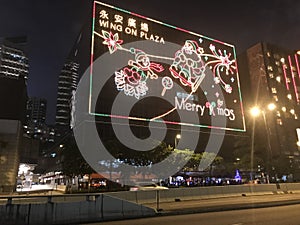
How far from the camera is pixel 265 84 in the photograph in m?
76.5

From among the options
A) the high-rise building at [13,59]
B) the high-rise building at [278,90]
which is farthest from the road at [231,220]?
the high-rise building at [13,59]

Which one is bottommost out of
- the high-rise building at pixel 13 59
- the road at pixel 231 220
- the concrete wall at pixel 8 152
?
the road at pixel 231 220

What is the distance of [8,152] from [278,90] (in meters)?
68.0

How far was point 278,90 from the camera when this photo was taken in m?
77.6

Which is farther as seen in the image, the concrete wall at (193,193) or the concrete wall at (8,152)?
the concrete wall at (8,152)

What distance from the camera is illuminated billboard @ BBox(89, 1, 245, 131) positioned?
4194 centimetres

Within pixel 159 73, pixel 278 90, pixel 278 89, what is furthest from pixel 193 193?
pixel 278 89

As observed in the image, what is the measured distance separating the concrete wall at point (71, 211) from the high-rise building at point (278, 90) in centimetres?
6463

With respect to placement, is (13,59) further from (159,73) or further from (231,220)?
(231,220)

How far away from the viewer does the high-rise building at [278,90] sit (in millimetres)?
72375

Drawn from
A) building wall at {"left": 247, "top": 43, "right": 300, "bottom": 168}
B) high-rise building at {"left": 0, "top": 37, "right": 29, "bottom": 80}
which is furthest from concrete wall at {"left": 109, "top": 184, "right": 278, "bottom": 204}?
high-rise building at {"left": 0, "top": 37, "right": 29, "bottom": 80}

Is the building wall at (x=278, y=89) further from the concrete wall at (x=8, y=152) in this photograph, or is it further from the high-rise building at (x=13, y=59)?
the high-rise building at (x=13, y=59)

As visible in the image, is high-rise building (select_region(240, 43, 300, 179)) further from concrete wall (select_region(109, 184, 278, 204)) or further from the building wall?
concrete wall (select_region(109, 184, 278, 204))

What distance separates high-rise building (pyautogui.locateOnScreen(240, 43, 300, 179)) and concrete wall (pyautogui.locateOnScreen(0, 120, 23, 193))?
188 ft
